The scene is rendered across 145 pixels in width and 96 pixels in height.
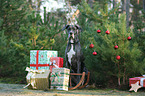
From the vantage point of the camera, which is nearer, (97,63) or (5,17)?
(97,63)

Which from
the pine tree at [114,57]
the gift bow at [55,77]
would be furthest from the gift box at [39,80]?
the pine tree at [114,57]

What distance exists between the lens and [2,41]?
10094 mm

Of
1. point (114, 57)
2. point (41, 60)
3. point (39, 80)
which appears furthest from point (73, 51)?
point (39, 80)

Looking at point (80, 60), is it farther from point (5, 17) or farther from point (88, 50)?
point (5, 17)

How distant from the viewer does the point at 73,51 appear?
245 inches

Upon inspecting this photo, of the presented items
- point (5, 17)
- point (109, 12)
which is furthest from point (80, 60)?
point (5, 17)

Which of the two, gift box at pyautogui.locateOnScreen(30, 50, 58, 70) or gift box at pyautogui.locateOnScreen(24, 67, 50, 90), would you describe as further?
gift box at pyautogui.locateOnScreen(30, 50, 58, 70)

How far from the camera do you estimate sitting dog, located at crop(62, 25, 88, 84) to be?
6.20 meters

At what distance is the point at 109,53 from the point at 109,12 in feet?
10.9

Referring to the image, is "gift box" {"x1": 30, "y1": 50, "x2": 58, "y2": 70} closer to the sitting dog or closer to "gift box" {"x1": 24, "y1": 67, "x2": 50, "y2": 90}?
"gift box" {"x1": 24, "y1": 67, "x2": 50, "y2": 90}

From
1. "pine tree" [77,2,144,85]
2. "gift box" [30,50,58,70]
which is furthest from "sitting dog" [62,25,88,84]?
"gift box" [30,50,58,70]

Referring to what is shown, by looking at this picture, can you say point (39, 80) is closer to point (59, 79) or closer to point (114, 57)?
point (59, 79)

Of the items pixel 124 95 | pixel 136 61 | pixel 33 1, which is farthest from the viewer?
pixel 33 1

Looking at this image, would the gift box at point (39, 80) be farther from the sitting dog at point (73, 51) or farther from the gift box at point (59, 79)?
the sitting dog at point (73, 51)
